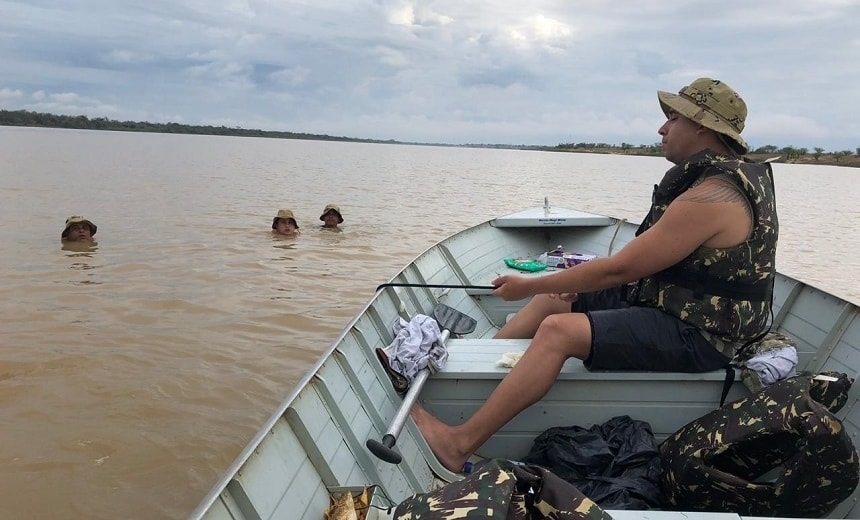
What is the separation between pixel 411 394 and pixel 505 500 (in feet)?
4.26

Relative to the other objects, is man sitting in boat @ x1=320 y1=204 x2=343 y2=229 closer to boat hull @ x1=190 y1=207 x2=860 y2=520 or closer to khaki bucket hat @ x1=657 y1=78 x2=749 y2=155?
boat hull @ x1=190 y1=207 x2=860 y2=520

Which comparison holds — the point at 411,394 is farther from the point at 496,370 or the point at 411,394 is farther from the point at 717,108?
the point at 717,108

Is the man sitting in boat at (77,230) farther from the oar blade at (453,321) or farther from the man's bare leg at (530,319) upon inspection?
the man's bare leg at (530,319)

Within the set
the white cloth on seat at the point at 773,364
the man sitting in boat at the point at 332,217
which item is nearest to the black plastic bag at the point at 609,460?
the white cloth on seat at the point at 773,364

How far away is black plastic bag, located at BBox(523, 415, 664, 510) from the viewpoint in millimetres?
2814

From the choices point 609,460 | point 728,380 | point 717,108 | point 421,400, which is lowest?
point 609,460

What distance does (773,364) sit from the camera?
3.05 meters

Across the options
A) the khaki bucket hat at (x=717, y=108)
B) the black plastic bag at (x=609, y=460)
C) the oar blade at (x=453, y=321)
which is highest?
the khaki bucket hat at (x=717, y=108)

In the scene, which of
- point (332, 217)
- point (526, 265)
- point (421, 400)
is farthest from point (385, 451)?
point (332, 217)

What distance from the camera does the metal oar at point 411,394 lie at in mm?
2427

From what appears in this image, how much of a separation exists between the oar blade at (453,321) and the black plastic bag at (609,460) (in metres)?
1.15

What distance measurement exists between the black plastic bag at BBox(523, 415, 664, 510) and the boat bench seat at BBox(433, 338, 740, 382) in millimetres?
261

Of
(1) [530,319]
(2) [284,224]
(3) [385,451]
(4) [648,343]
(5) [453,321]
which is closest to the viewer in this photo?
(3) [385,451]

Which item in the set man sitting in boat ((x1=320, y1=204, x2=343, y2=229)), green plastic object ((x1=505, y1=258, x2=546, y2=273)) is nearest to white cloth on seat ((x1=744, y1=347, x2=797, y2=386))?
green plastic object ((x1=505, y1=258, x2=546, y2=273))
